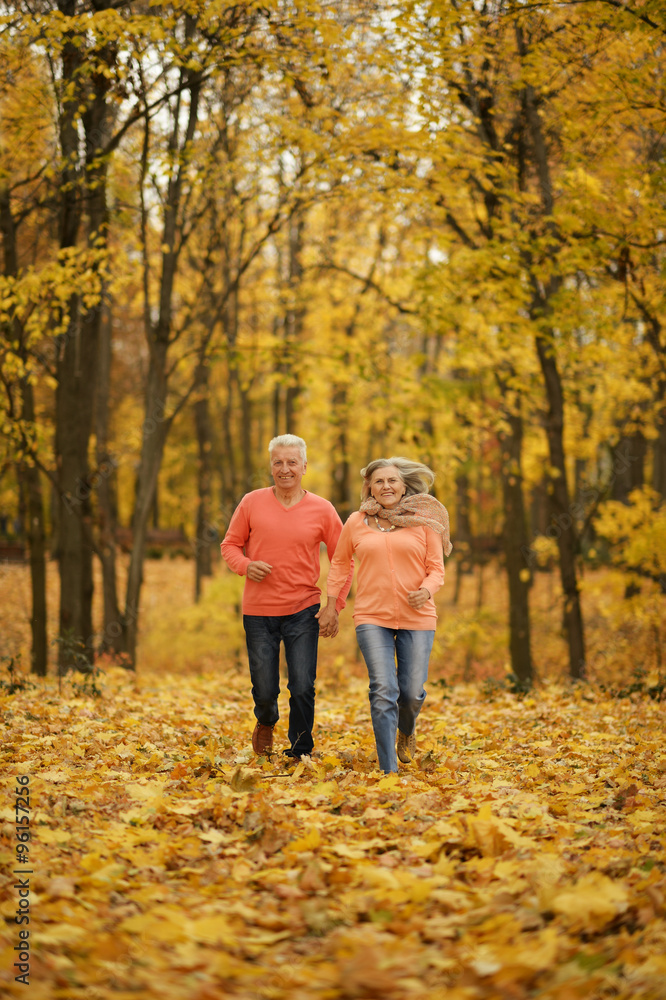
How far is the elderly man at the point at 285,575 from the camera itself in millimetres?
5191

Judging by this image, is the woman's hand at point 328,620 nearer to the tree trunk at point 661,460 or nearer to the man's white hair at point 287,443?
the man's white hair at point 287,443

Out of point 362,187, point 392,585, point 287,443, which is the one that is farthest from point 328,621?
point 362,187

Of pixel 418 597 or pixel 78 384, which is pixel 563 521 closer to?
pixel 418 597

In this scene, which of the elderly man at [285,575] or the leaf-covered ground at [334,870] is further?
the elderly man at [285,575]

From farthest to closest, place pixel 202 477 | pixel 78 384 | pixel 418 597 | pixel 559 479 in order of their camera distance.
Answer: pixel 202 477 → pixel 559 479 → pixel 78 384 → pixel 418 597

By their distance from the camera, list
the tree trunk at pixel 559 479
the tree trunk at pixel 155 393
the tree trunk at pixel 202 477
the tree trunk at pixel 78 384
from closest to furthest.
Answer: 1. the tree trunk at pixel 78 384
2. the tree trunk at pixel 559 479
3. the tree trunk at pixel 155 393
4. the tree trunk at pixel 202 477

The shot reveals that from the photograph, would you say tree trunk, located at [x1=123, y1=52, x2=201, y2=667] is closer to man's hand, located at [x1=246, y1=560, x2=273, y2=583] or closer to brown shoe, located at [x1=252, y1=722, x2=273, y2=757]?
brown shoe, located at [x1=252, y1=722, x2=273, y2=757]

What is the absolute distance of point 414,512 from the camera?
5.10 m

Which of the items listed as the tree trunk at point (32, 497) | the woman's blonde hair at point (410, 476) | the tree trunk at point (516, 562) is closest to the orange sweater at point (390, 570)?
the woman's blonde hair at point (410, 476)

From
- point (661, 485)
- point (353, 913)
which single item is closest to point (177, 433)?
point (661, 485)

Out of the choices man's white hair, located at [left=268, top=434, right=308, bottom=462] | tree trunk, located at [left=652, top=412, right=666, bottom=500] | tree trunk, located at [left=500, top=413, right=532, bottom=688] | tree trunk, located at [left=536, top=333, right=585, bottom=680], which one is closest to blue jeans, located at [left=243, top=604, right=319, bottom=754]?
man's white hair, located at [left=268, top=434, right=308, bottom=462]

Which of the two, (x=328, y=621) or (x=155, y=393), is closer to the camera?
(x=328, y=621)

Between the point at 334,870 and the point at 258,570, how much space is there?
2127 millimetres

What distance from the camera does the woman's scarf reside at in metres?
5.05
